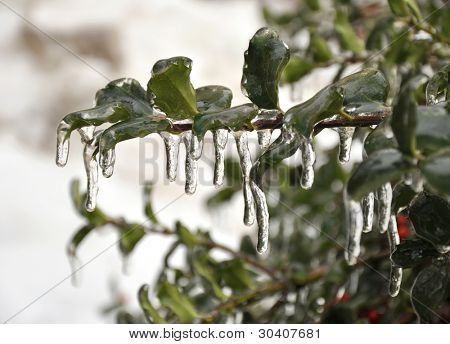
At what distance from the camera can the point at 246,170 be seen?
412 millimetres

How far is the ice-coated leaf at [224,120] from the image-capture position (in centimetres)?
37

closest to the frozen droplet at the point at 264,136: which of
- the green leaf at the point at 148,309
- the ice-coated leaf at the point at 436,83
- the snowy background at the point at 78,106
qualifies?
the ice-coated leaf at the point at 436,83

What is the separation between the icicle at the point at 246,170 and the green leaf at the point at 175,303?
0.22 meters

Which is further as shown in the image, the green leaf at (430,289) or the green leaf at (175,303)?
the green leaf at (175,303)

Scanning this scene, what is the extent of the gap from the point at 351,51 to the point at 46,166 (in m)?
1.29

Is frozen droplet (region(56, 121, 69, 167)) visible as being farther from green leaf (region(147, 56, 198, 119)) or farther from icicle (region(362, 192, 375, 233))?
icicle (region(362, 192, 375, 233))

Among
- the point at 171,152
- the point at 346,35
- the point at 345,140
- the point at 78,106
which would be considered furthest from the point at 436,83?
the point at 78,106

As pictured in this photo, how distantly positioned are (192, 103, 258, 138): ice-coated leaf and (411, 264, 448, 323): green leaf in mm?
160

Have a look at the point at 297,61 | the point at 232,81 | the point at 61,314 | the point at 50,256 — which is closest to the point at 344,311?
the point at 297,61

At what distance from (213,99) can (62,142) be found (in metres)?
0.10

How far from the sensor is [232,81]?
76.2 inches

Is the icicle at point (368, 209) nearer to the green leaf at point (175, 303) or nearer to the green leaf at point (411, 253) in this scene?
the green leaf at point (411, 253)

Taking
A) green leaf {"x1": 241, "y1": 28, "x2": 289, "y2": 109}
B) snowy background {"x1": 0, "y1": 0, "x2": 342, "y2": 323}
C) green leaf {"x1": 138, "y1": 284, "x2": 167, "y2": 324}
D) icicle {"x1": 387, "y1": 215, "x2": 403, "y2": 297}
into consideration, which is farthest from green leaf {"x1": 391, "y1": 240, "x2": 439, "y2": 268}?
snowy background {"x1": 0, "y1": 0, "x2": 342, "y2": 323}
